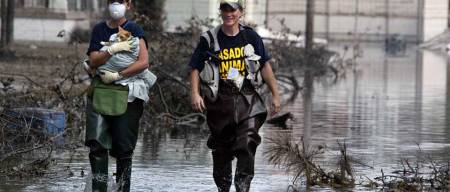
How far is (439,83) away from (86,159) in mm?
17694

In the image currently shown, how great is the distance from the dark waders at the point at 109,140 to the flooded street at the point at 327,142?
0.85 ft

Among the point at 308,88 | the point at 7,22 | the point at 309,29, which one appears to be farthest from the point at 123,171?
the point at 309,29

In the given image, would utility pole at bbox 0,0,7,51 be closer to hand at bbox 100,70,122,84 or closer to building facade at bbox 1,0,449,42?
hand at bbox 100,70,122,84

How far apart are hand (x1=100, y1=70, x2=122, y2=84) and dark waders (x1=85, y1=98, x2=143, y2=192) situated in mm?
216

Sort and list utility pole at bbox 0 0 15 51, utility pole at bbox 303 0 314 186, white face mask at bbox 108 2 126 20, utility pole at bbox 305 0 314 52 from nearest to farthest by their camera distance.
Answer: white face mask at bbox 108 2 126 20, utility pole at bbox 303 0 314 186, utility pole at bbox 0 0 15 51, utility pole at bbox 305 0 314 52

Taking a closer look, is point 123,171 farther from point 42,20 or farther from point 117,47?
point 42,20

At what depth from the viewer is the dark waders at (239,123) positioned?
9.09m

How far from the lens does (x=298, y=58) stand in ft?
98.6

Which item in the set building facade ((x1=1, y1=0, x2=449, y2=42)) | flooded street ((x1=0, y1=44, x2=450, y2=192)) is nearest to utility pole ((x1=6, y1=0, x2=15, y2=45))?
flooded street ((x1=0, y1=44, x2=450, y2=192))

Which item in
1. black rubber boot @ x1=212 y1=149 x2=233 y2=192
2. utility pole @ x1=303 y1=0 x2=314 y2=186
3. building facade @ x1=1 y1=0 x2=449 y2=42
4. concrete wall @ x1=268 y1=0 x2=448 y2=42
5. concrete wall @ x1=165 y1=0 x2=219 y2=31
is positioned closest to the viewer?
black rubber boot @ x1=212 y1=149 x2=233 y2=192

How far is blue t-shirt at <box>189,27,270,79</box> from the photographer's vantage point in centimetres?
906

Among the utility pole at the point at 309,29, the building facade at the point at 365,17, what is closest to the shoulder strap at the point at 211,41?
the utility pole at the point at 309,29

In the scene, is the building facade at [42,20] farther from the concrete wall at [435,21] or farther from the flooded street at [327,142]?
the concrete wall at [435,21]

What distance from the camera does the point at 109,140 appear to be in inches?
353
